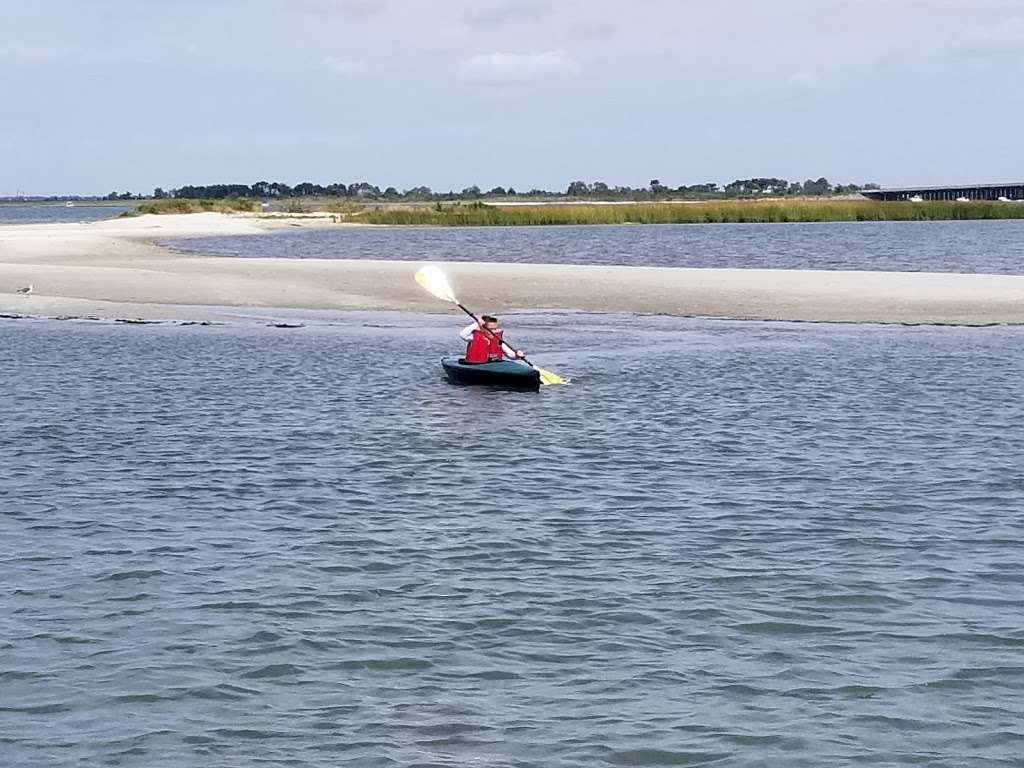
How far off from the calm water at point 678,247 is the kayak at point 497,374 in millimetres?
30428

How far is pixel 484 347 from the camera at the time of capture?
23344mm

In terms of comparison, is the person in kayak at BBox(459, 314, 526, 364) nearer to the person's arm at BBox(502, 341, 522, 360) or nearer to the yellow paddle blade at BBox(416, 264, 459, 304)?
the person's arm at BBox(502, 341, 522, 360)

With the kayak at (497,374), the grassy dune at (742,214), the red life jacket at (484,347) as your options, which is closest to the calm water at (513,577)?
the kayak at (497,374)

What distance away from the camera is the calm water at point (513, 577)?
8805 mm

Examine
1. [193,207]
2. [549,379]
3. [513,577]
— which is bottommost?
[513,577]

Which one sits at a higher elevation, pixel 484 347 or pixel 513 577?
pixel 484 347

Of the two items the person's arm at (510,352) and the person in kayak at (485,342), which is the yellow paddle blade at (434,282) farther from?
the person in kayak at (485,342)

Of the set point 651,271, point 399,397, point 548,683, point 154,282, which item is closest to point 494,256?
point 651,271

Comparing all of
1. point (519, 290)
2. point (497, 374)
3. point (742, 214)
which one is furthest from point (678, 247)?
point (497, 374)

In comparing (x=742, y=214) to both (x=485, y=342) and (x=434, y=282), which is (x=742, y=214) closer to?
(x=434, y=282)

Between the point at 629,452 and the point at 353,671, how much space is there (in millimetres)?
8285

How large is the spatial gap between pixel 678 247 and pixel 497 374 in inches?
1910

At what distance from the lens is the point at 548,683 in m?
9.52

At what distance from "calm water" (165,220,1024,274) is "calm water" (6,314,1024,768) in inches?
1313
